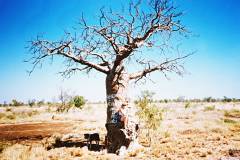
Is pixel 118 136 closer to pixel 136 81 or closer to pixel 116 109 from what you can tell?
pixel 116 109

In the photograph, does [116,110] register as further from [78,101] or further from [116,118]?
[78,101]

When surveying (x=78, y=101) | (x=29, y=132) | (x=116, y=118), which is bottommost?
(x=29, y=132)

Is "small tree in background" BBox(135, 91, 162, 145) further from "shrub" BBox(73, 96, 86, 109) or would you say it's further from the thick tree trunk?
"shrub" BBox(73, 96, 86, 109)

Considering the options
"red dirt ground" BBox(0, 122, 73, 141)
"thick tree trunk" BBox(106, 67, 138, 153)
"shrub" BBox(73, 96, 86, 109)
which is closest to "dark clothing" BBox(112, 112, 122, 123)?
"thick tree trunk" BBox(106, 67, 138, 153)

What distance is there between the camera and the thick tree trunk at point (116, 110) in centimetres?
1123

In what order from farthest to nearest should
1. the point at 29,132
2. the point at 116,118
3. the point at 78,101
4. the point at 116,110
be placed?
the point at 78,101
the point at 29,132
the point at 116,110
the point at 116,118

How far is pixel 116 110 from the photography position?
1148 centimetres

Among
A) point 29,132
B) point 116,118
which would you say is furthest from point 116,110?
point 29,132

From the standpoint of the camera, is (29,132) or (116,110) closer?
(116,110)

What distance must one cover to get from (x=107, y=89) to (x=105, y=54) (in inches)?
63.5

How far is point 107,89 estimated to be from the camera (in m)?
12.0

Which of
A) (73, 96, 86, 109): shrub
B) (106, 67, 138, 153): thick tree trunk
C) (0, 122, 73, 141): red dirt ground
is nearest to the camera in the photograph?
(106, 67, 138, 153): thick tree trunk

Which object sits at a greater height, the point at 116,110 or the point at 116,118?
the point at 116,110

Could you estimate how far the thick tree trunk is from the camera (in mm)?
11227
